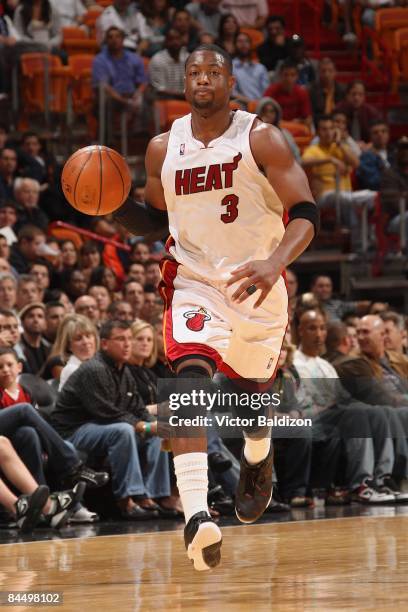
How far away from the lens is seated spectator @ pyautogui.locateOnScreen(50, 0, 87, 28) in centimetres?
1446

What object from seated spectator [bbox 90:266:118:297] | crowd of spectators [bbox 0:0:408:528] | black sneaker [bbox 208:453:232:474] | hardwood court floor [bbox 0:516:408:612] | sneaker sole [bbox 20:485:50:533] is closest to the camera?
hardwood court floor [bbox 0:516:408:612]

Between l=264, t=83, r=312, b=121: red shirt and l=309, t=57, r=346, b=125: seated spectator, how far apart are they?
0.30 m

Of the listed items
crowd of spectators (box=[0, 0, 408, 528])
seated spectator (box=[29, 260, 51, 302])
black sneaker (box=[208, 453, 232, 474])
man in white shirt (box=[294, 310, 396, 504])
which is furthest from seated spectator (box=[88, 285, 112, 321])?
black sneaker (box=[208, 453, 232, 474])

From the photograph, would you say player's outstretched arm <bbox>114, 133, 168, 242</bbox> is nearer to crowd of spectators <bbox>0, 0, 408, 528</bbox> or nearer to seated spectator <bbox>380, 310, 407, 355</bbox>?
crowd of spectators <bbox>0, 0, 408, 528</bbox>

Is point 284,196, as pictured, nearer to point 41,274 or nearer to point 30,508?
point 30,508

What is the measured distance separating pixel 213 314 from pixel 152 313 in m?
4.74

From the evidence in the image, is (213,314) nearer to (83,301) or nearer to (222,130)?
(222,130)

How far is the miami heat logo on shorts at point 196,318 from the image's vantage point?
496cm

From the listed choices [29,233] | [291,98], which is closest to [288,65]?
[291,98]

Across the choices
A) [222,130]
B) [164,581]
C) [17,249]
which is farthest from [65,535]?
[17,249]

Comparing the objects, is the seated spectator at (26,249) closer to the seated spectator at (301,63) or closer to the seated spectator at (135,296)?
the seated spectator at (135,296)

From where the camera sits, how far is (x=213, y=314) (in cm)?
504

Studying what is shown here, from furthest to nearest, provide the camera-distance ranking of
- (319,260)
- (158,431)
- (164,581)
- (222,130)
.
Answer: (319,260)
(158,431)
(222,130)
(164,581)

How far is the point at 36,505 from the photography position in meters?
6.76
